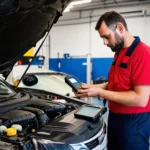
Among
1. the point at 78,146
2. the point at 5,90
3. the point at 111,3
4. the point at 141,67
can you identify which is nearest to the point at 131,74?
the point at 141,67

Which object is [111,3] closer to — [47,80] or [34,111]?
[47,80]

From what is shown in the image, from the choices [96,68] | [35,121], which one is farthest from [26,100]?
[96,68]

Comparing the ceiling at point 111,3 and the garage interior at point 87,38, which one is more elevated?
the ceiling at point 111,3

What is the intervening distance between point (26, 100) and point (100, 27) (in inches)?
35.7

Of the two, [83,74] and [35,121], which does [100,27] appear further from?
[83,74]

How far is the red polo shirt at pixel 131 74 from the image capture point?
71.4 inches

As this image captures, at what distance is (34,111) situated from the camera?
6.47 ft

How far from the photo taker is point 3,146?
4.39ft

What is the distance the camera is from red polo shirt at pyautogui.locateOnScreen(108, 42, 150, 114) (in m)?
1.81

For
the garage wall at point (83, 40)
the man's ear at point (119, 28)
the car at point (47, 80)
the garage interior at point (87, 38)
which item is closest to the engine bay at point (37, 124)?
the man's ear at point (119, 28)

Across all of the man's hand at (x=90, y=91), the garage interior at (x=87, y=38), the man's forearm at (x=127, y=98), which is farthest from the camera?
the garage interior at (x=87, y=38)

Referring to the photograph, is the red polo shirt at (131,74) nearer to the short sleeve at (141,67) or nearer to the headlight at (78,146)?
the short sleeve at (141,67)

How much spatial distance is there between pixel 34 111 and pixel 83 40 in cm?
730

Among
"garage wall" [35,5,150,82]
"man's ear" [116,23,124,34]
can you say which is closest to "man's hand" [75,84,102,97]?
"man's ear" [116,23,124,34]
